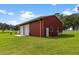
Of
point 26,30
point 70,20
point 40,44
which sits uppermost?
point 70,20

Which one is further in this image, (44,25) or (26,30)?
(26,30)

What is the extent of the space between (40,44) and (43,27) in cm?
19

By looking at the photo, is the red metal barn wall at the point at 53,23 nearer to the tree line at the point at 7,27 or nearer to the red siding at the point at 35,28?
the red siding at the point at 35,28

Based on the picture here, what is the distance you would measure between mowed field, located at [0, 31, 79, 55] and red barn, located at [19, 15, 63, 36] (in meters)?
0.06

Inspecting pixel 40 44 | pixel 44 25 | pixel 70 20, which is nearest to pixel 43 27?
pixel 44 25

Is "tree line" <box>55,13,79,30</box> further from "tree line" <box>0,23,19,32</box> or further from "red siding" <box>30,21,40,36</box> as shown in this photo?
"tree line" <box>0,23,19,32</box>

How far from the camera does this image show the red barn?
5293 mm

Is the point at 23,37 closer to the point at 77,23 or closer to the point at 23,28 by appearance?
the point at 23,28

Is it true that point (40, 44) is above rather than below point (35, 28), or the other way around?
below

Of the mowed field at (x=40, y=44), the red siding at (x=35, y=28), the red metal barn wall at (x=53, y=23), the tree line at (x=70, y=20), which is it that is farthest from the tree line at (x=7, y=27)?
the tree line at (x=70, y=20)

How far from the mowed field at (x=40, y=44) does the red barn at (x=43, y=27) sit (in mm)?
57

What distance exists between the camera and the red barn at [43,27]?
17.4ft

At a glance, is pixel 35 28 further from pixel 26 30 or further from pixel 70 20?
pixel 70 20

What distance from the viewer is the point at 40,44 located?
17.4 feet
